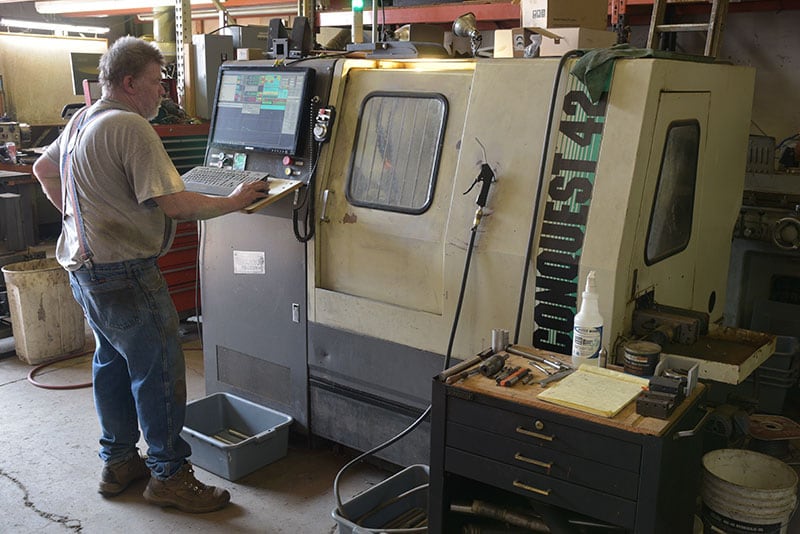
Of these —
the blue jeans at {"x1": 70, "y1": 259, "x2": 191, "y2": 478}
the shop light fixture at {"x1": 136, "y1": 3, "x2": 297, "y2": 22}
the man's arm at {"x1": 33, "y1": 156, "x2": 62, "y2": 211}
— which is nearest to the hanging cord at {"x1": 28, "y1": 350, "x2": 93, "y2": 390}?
the blue jeans at {"x1": 70, "y1": 259, "x2": 191, "y2": 478}

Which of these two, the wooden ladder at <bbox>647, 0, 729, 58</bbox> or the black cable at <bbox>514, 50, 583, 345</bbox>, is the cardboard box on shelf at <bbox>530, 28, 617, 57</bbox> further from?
the wooden ladder at <bbox>647, 0, 729, 58</bbox>

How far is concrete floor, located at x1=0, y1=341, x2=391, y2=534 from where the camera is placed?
8.17 ft

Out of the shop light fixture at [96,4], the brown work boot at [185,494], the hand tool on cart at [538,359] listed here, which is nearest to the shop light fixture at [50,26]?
the shop light fixture at [96,4]

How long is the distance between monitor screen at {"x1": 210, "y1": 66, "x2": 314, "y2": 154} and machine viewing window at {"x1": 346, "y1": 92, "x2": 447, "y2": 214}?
23 centimetres

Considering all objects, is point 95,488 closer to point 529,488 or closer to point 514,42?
point 529,488

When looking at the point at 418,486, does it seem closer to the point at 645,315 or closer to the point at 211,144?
the point at 645,315

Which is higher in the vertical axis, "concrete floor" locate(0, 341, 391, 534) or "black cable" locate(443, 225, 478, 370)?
"black cable" locate(443, 225, 478, 370)

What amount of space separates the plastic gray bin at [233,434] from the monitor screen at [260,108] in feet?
3.19

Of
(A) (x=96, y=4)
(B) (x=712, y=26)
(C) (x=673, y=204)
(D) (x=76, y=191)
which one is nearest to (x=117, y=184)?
(D) (x=76, y=191)

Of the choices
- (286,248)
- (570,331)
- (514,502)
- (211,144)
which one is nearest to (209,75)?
(211,144)

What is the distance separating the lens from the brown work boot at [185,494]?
254 cm

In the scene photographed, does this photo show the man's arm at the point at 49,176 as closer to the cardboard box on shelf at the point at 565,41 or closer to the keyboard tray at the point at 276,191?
the keyboard tray at the point at 276,191

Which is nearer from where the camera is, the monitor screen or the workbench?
the workbench

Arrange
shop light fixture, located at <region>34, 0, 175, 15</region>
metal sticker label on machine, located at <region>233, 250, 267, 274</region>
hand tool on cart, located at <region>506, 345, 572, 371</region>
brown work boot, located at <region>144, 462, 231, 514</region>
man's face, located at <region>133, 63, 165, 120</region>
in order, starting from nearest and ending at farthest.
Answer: hand tool on cart, located at <region>506, 345, 572, 371</region>, man's face, located at <region>133, 63, 165, 120</region>, brown work boot, located at <region>144, 462, 231, 514</region>, metal sticker label on machine, located at <region>233, 250, 267, 274</region>, shop light fixture, located at <region>34, 0, 175, 15</region>
